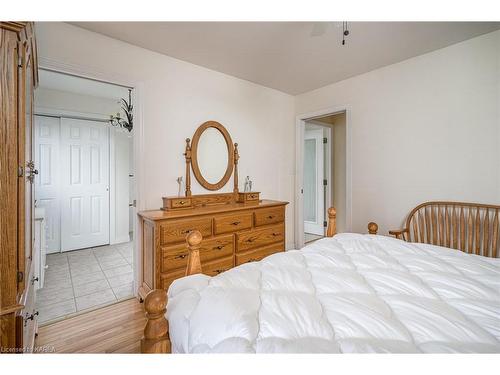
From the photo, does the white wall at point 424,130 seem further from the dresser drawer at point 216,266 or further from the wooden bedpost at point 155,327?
the wooden bedpost at point 155,327

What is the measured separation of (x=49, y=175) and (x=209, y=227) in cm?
307

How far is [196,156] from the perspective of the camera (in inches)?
107

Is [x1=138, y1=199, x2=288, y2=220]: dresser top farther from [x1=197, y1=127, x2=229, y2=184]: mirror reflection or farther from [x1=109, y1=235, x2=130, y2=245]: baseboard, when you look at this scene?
[x1=109, y1=235, x2=130, y2=245]: baseboard

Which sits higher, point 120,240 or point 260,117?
point 260,117

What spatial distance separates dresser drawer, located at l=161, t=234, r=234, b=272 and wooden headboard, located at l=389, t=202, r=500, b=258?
1.64 metres

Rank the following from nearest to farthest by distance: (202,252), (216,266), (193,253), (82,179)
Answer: (193,253), (202,252), (216,266), (82,179)

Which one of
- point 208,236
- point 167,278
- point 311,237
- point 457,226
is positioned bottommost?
point 311,237

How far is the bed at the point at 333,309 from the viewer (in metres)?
0.70

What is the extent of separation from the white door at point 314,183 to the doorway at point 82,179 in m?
3.30

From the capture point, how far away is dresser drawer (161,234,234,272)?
2.04 metres

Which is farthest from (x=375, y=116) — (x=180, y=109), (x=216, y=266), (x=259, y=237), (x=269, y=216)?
(x=216, y=266)

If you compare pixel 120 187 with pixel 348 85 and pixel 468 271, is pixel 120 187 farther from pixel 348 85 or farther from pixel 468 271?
pixel 468 271

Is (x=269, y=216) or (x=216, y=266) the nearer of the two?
(x=216, y=266)

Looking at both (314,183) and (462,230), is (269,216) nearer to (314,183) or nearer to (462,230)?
(462,230)
